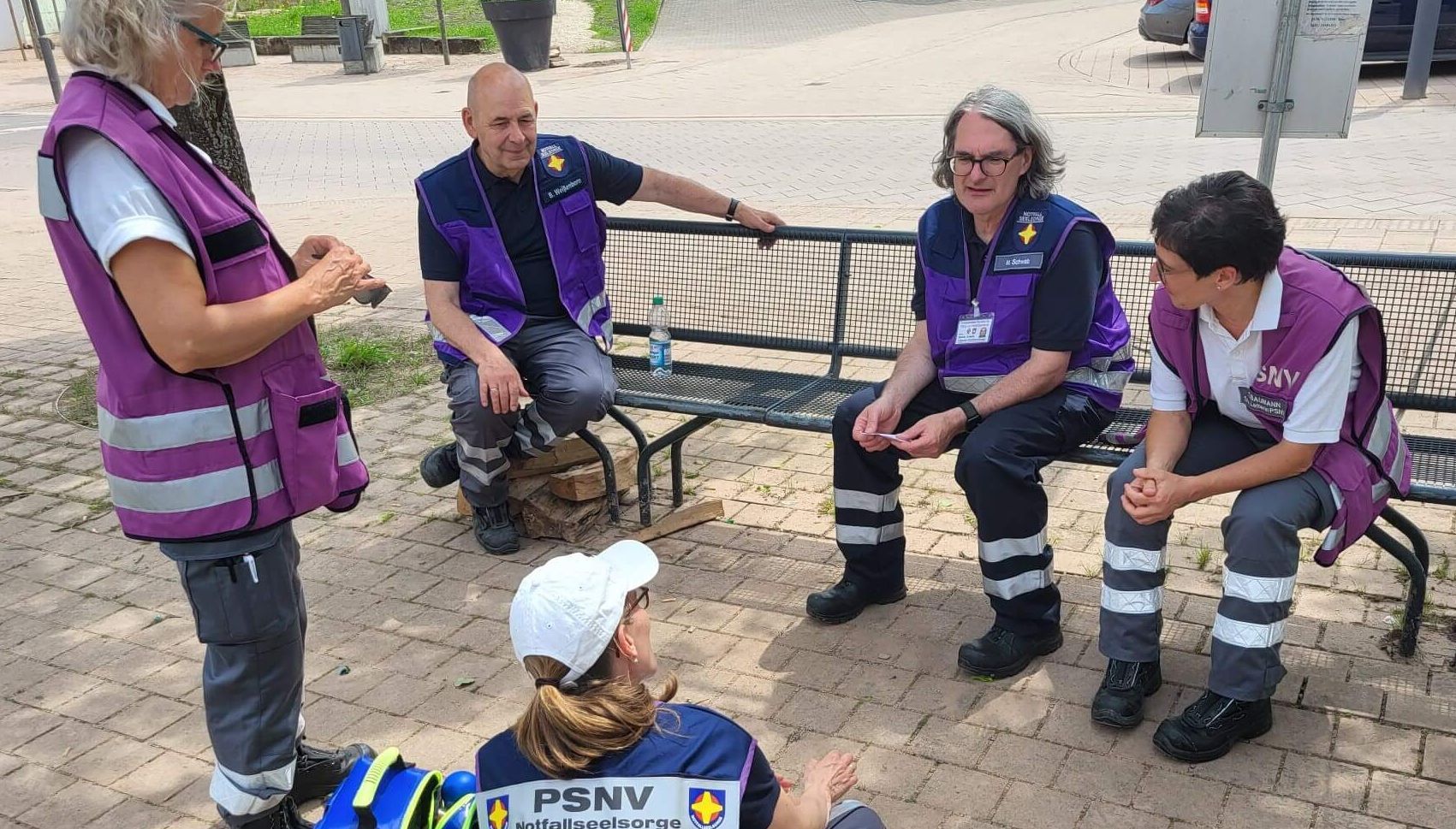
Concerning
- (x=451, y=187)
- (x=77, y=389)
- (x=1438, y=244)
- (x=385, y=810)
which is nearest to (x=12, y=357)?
(x=77, y=389)

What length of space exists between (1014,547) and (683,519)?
147cm

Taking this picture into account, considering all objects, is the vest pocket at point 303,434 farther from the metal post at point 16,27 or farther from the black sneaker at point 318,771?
the metal post at point 16,27

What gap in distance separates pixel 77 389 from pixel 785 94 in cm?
1179

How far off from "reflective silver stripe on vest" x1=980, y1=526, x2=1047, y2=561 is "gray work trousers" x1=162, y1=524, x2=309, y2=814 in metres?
1.81

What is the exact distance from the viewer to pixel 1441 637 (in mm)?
3516

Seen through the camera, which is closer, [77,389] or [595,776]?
[595,776]

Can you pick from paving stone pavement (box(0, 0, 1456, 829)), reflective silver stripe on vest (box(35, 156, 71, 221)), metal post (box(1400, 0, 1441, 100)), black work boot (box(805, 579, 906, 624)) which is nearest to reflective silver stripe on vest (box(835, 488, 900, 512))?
black work boot (box(805, 579, 906, 624))

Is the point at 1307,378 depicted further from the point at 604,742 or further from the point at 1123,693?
the point at 604,742

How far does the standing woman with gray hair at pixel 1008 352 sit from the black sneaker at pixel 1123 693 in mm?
299

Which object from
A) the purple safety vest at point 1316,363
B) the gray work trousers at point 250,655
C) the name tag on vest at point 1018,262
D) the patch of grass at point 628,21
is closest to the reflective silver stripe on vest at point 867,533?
the name tag on vest at point 1018,262

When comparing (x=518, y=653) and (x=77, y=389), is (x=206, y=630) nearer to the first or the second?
(x=518, y=653)

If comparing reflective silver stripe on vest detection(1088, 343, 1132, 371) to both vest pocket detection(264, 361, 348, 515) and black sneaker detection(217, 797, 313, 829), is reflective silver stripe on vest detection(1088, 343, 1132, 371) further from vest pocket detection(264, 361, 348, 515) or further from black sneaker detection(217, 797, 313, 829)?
black sneaker detection(217, 797, 313, 829)

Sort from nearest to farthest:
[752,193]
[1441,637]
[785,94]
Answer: [1441,637], [752,193], [785,94]

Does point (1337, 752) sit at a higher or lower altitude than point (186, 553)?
lower
